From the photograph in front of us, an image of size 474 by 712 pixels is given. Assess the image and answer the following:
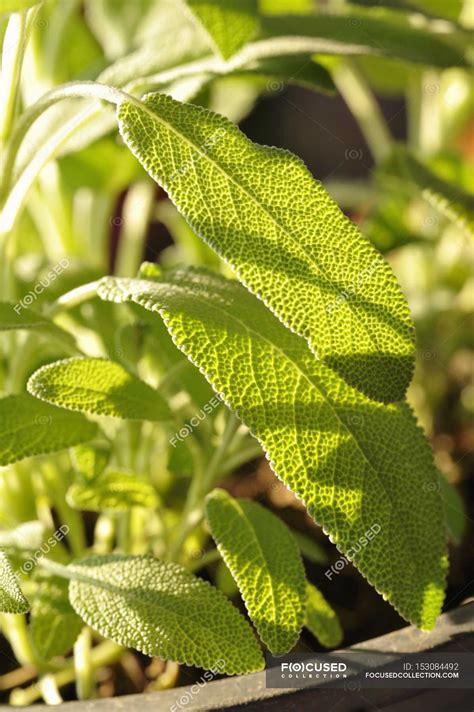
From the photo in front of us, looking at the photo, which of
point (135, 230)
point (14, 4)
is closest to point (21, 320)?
point (14, 4)

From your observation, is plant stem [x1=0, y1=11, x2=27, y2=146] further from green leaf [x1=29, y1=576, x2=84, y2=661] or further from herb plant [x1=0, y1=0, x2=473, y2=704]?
green leaf [x1=29, y1=576, x2=84, y2=661]

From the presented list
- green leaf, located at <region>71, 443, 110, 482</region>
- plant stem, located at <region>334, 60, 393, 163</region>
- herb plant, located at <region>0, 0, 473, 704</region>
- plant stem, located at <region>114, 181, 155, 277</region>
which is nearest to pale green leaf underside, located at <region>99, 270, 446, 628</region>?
herb plant, located at <region>0, 0, 473, 704</region>

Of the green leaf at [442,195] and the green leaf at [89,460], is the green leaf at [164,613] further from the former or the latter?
the green leaf at [442,195]

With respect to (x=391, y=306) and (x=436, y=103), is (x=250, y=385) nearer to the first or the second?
(x=391, y=306)

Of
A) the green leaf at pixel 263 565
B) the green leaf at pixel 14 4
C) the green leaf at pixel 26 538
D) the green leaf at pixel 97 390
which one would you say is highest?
the green leaf at pixel 14 4

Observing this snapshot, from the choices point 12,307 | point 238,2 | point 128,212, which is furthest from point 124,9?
point 12,307

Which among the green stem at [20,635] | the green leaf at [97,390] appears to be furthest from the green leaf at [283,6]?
the green stem at [20,635]
